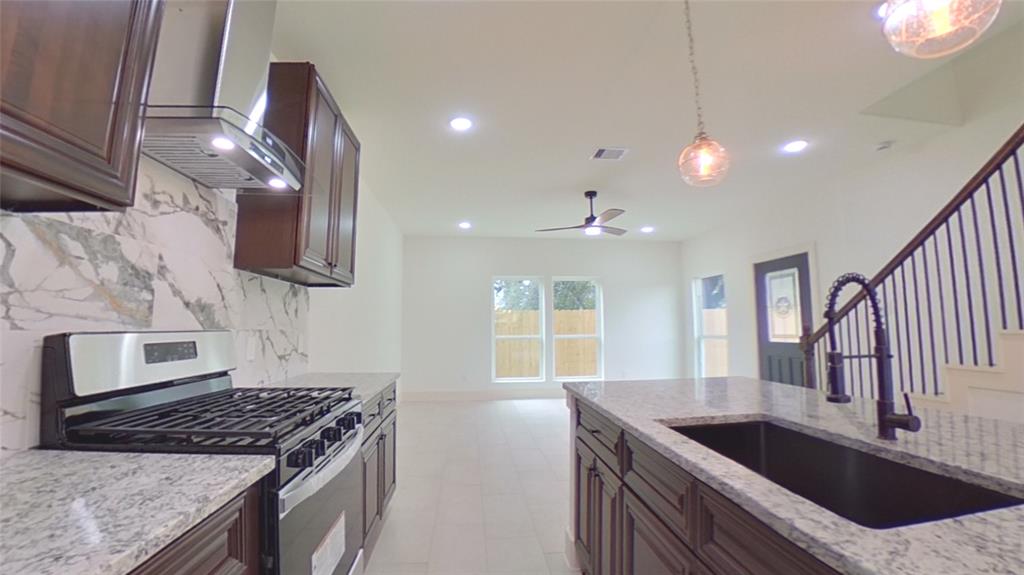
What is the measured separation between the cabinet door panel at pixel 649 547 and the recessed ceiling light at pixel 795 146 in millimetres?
3412

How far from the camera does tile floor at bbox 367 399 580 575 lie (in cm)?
232

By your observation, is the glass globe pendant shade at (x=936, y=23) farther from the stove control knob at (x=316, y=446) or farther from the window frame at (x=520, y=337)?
the window frame at (x=520, y=337)

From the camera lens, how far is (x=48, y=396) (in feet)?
3.75

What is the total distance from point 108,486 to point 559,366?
6880mm

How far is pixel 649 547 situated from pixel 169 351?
1766mm

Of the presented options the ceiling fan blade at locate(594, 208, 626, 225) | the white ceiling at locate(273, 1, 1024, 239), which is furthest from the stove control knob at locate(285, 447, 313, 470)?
the ceiling fan blade at locate(594, 208, 626, 225)

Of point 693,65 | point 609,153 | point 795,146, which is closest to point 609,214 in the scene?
point 609,153

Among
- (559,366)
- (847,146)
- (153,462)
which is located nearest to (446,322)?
(559,366)

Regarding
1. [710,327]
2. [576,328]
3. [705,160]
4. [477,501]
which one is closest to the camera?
[705,160]

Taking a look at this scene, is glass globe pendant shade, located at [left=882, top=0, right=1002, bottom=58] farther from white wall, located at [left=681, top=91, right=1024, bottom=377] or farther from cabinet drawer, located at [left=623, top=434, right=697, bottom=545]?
white wall, located at [left=681, top=91, right=1024, bottom=377]

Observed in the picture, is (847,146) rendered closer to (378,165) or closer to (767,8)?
(767,8)

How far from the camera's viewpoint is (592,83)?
8.64ft

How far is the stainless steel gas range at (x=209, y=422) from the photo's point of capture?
1.13m

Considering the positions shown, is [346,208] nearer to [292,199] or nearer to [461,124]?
[292,199]
